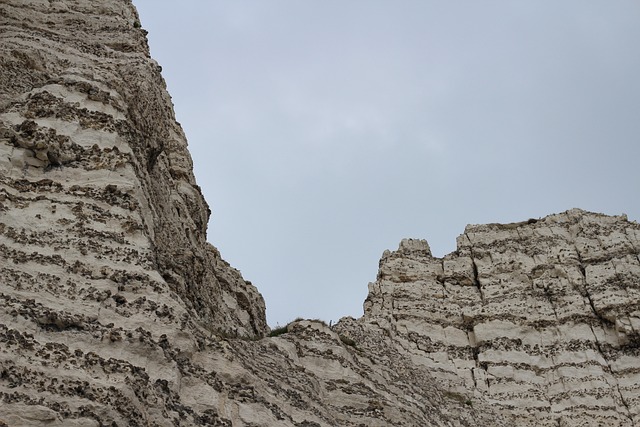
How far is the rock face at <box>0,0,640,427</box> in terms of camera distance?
14.6 metres

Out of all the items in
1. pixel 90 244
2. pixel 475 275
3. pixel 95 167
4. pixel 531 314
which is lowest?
pixel 90 244

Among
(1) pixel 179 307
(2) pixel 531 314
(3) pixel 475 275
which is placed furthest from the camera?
(3) pixel 475 275

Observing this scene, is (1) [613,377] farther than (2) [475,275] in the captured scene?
No

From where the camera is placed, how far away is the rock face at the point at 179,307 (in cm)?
1457

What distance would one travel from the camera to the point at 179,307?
1642 centimetres

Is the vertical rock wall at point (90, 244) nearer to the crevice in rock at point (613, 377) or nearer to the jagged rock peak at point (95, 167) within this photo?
the jagged rock peak at point (95, 167)

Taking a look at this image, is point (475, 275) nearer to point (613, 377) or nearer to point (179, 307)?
point (613, 377)

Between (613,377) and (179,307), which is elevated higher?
(613,377)

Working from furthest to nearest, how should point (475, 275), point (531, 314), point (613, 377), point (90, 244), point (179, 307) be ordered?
point (475, 275) → point (531, 314) → point (613, 377) → point (90, 244) → point (179, 307)

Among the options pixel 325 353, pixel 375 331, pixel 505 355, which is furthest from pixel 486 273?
pixel 325 353

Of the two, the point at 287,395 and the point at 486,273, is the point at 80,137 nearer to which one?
the point at 287,395

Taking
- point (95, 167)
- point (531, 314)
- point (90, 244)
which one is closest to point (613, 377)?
point (531, 314)

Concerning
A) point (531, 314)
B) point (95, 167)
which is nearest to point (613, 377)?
point (531, 314)

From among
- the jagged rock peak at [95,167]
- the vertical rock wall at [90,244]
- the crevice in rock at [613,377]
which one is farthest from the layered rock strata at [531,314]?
the vertical rock wall at [90,244]
